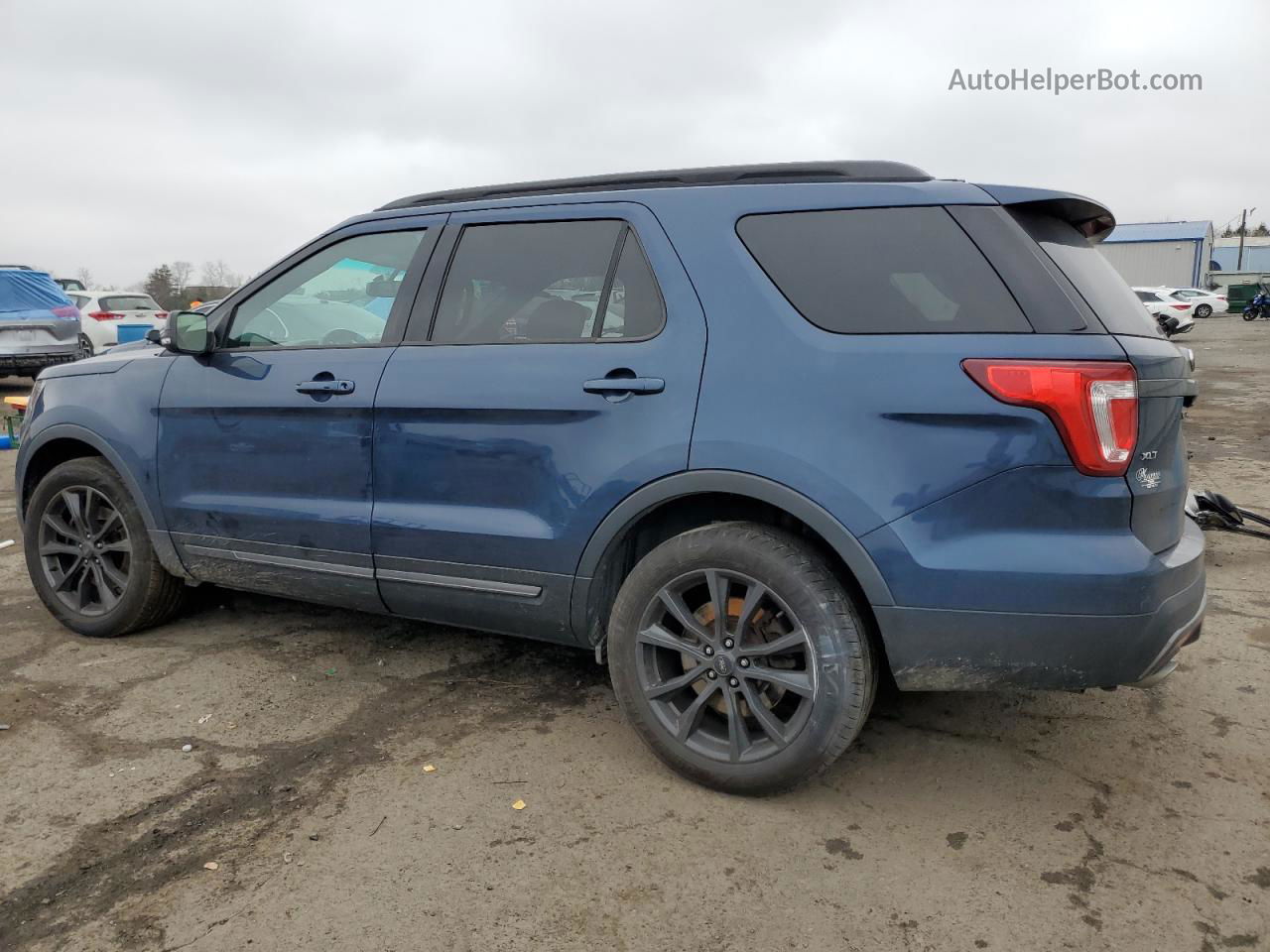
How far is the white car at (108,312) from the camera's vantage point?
1747 centimetres

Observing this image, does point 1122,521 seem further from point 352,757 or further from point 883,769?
point 352,757

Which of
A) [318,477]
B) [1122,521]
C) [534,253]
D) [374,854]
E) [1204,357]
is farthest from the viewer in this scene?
[1204,357]

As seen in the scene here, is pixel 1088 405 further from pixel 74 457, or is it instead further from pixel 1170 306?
pixel 1170 306

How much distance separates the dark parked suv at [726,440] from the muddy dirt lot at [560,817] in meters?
0.34

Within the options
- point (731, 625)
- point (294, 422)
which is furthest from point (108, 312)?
point (731, 625)

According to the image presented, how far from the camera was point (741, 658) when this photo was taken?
8.96 ft

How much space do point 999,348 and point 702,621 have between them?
1.13 meters

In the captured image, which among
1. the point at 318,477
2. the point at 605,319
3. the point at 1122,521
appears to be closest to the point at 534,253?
the point at 605,319

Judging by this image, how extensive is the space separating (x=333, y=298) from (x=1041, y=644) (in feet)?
9.06

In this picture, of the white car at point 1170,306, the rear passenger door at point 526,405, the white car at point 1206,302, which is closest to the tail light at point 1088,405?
the rear passenger door at point 526,405

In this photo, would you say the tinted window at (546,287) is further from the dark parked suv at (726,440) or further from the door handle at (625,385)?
the door handle at (625,385)

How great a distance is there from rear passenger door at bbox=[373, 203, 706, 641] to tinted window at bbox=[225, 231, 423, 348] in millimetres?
219

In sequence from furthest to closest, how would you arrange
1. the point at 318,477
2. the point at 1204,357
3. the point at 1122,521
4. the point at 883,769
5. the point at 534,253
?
1. the point at 1204,357
2. the point at 318,477
3. the point at 534,253
4. the point at 883,769
5. the point at 1122,521

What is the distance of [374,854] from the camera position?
8.27 feet
